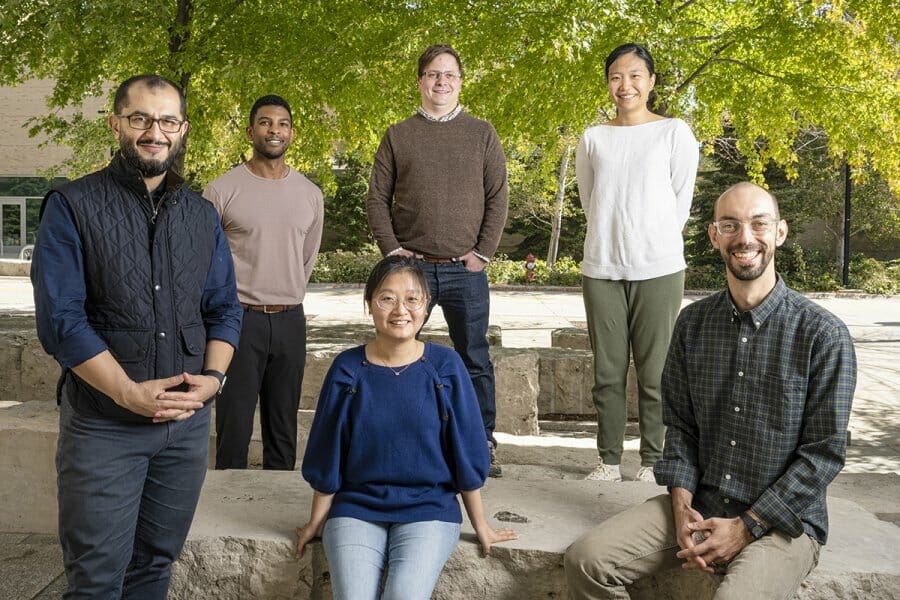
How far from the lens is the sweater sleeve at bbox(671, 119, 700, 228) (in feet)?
13.7

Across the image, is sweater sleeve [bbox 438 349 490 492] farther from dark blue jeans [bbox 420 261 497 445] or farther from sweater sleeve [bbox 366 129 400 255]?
sweater sleeve [bbox 366 129 400 255]

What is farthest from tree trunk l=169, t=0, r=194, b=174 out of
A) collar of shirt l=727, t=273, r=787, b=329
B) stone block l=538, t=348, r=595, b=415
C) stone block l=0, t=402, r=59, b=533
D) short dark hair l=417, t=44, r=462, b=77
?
collar of shirt l=727, t=273, r=787, b=329

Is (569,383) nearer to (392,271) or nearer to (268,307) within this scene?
(268,307)

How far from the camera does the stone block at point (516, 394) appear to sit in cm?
657

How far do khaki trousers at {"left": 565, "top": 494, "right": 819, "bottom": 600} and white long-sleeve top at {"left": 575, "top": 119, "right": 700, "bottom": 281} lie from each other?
4.72 ft

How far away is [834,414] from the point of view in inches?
106

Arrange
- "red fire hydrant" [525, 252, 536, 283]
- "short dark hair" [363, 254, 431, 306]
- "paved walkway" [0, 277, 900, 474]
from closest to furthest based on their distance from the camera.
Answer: "short dark hair" [363, 254, 431, 306]
"paved walkway" [0, 277, 900, 474]
"red fire hydrant" [525, 252, 536, 283]

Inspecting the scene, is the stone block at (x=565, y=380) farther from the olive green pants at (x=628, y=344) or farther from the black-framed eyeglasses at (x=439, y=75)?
the black-framed eyeglasses at (x=439, y=75)

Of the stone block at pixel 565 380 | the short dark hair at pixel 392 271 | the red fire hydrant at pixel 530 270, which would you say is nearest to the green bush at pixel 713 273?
the red fire hydrant at pixel 530 270

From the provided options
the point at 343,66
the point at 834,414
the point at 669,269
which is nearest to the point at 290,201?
the point at 669,269

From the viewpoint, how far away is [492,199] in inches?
180

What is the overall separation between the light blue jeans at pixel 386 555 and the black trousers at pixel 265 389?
1598 mm

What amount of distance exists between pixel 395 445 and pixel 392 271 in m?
0.60

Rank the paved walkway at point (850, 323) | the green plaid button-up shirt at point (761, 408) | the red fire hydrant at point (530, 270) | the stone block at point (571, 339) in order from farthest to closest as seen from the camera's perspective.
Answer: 1. the red fire hydrant at point (530, 270)
2. the stone block at point (571, 339)
3. the paved walkway at point (850, 323)
4. the green plaid button-up shirt at point (761, 408)
